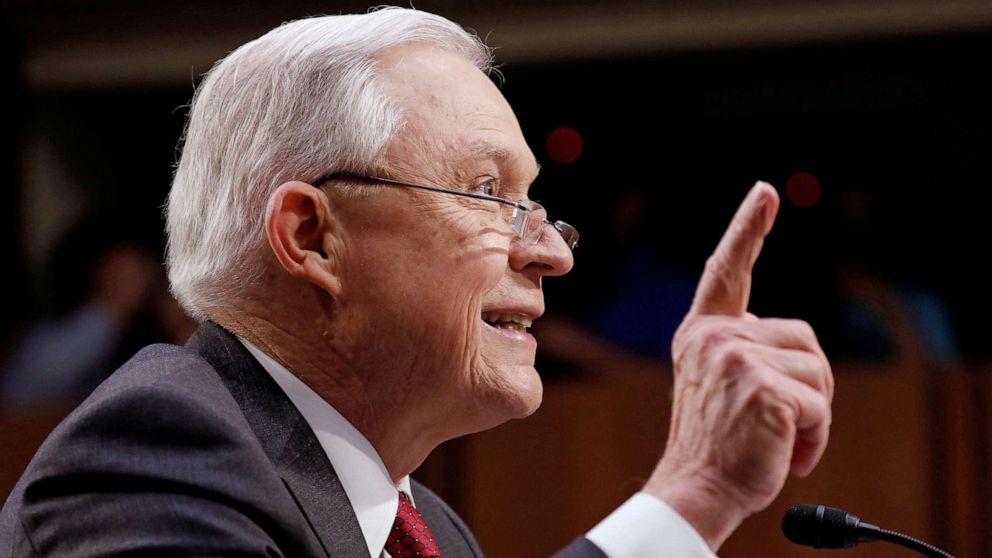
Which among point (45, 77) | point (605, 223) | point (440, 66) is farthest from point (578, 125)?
point (440, 66)

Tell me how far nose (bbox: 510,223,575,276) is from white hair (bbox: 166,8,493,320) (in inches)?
10.1

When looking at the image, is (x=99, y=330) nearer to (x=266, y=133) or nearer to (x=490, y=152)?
(x=266, y=133)

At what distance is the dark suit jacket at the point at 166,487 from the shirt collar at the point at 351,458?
82 mm

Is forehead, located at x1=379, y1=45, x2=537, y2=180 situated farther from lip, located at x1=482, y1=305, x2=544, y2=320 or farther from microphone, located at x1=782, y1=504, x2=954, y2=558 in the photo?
microphone, located at x1=782, y1=504, x2=954, y2=558

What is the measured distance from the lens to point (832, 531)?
4.76 feet

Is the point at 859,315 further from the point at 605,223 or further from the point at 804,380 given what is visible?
the point at 804,380

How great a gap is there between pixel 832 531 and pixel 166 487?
2.66ft

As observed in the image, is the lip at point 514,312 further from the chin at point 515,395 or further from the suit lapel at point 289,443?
the suit lapel at point 289,443

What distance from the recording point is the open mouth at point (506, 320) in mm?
1650

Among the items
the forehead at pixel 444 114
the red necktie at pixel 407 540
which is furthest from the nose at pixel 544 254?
the red necktie at pixel 407 540

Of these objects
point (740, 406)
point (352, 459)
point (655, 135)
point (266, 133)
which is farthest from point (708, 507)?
point (655, 135)

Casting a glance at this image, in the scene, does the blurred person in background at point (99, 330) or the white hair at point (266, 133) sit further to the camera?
the blurred person in background at point (99, 330)

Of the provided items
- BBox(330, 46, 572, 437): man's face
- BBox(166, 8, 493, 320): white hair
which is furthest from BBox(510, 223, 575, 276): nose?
BBox(166, 8, 493, 320): white hair

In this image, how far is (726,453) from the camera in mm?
1325
